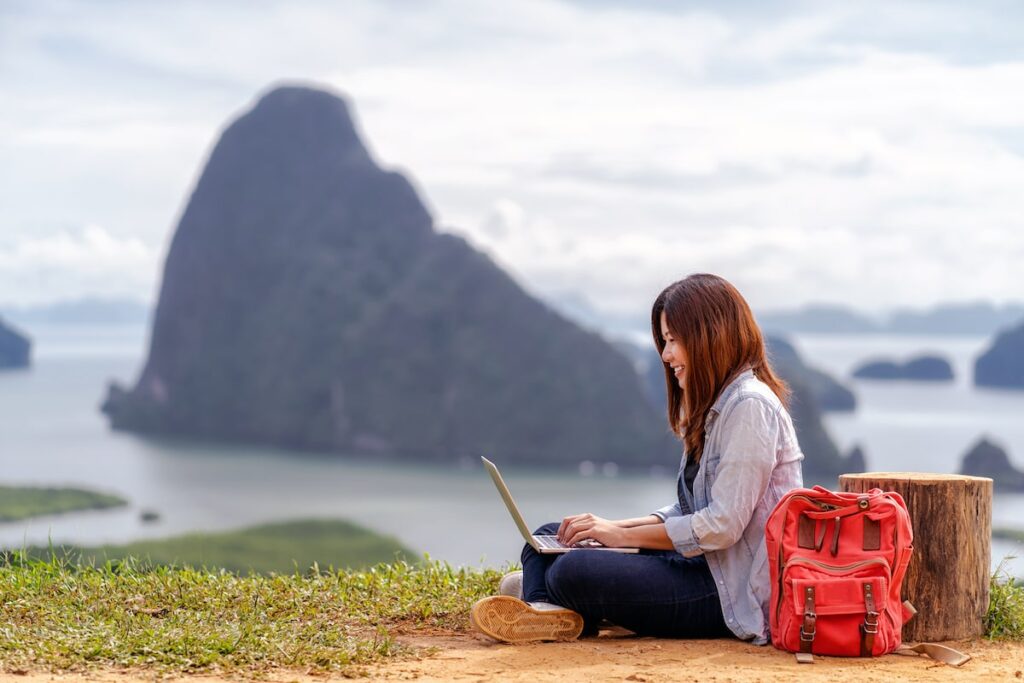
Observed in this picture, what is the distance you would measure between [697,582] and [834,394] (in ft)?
358

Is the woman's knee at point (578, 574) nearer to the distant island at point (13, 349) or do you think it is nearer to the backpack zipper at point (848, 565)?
the backpack zipper at point (848, 565)

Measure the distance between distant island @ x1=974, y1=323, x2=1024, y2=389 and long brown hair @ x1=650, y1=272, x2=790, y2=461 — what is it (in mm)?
109571

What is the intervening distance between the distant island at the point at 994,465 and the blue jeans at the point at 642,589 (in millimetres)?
74682

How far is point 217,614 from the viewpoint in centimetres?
520

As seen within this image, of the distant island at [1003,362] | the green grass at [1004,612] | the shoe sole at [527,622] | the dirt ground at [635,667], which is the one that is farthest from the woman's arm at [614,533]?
the distant island at [1003,362]

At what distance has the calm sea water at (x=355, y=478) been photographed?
66.4 metres

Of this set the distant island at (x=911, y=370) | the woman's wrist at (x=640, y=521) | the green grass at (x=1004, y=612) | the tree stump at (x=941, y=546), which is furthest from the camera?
the distant island at (x=911, y=370)

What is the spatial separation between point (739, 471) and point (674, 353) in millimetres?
493

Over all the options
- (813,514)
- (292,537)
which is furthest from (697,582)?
(292,537)

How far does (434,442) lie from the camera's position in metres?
85.2

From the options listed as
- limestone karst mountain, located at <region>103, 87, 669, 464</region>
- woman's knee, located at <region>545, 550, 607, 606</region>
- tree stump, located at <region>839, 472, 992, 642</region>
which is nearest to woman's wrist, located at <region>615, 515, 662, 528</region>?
woman's knee, located at <region>545, 550, 607, 606</region>

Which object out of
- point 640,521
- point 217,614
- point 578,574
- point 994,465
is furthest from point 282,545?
point 578,574

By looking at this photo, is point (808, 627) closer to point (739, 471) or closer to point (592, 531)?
point (739, 471)

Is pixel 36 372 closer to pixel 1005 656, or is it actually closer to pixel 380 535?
pixel 380 535
